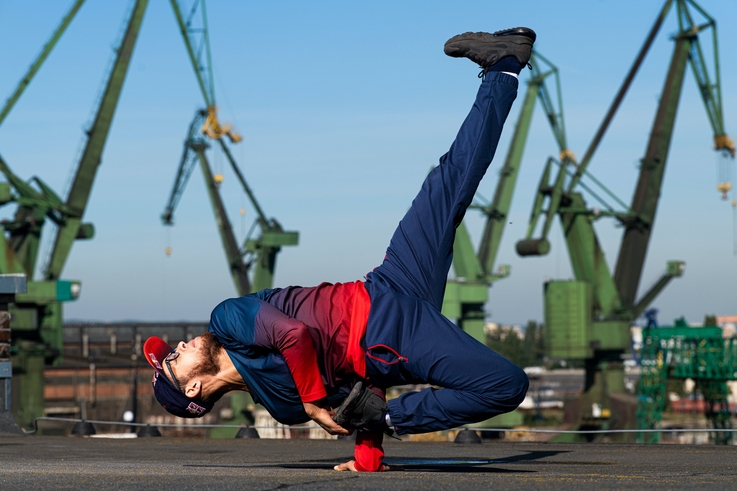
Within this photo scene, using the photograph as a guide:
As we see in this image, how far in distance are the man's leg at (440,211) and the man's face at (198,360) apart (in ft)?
2.20

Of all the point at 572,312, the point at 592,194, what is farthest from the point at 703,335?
the point at 592,194

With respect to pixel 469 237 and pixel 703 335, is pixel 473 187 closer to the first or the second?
pixel 703 335

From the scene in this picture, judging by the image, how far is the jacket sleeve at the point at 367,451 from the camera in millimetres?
3877

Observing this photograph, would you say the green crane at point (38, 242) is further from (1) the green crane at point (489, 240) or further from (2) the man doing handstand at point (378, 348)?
(2) the man doing handstand at point (378, 348)

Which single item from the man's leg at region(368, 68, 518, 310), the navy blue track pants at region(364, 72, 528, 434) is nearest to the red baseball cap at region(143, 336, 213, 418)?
the navy blue track pants at region(364, 72, 528, 434)

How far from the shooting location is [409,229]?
3.89 metres

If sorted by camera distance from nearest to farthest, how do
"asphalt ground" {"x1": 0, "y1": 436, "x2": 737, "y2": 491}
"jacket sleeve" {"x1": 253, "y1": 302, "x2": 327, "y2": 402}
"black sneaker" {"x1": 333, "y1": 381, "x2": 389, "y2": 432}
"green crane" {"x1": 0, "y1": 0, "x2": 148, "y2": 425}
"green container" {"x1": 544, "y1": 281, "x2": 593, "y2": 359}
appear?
1. "asphalt ground" {"x1": 0, "y1": 436, "x2": 737, "y2": 491}
2. "jacket sleeve" {"x1": 253, "y1": 302, "x2": 327, "y2": 402}
3. "black sneaker" {"x1": 333, "y1": 381, "x2": 389, "y2": 432}
4. "green crane" {"x1": 0, "y1": 0, "x2": 148, "y2": 425}
5. "green container" {"x1": 544, "y1": 281, "x2": 593, "y2": 359}

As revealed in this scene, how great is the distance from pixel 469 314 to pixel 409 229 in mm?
37657

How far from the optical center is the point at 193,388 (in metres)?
3.84

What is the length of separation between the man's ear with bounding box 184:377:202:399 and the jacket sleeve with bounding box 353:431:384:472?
2.12 feet

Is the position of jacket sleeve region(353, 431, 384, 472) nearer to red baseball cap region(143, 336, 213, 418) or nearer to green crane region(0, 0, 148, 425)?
red baseball cap region(143, 336, 213, 418)

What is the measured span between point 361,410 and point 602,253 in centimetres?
3815

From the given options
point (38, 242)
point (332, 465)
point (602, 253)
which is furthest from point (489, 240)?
point (332, 465)

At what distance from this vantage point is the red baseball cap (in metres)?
3.84
